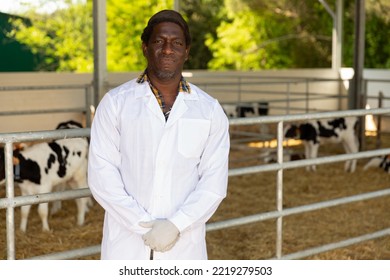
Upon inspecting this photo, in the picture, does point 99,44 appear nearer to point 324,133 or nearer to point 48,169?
point 48,169

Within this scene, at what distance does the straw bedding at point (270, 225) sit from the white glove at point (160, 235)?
2.53m

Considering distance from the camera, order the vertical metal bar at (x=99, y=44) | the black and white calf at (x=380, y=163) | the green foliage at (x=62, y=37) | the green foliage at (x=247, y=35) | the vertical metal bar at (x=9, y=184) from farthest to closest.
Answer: the green foliage at (x=247, y=35), the green foliage at (x=62, y=37), the black and white calf at (x=380, y=163), the vertical metal bar at (x=99, y=44), the vertical metal bar at (x=9, y=184)

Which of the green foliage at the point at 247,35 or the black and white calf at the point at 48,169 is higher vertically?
the green foliage at the point at 247,35

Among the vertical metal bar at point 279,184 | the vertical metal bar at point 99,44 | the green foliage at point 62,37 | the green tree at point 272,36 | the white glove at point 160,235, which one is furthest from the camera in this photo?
the green tree at point 272,36

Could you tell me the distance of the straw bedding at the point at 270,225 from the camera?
5.04m

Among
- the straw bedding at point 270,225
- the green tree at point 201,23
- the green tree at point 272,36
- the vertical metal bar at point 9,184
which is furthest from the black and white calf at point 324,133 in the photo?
the green tree at point 201,23

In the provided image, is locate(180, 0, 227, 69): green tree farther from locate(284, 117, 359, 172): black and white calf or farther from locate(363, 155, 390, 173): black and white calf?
locate(363, 155, 390, 173): black and white calf

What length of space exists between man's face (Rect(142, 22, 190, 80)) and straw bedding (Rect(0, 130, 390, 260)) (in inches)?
104

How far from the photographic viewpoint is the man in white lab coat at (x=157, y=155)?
2.36 meters

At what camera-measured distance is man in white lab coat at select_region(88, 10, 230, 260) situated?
236 centimetres

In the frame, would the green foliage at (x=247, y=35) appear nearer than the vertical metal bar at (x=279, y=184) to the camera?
No

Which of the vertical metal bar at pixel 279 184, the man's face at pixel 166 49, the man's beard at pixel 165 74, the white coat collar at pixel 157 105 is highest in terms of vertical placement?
the man's face at pixel 166 49

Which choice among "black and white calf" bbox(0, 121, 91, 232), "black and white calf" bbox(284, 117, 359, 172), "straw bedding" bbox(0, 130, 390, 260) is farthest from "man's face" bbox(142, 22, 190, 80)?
"black and white calf" bbox(284, 117, 359, 172)

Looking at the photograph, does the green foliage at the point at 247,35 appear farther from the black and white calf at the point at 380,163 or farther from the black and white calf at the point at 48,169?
the black and white calf at the point at 48,169
